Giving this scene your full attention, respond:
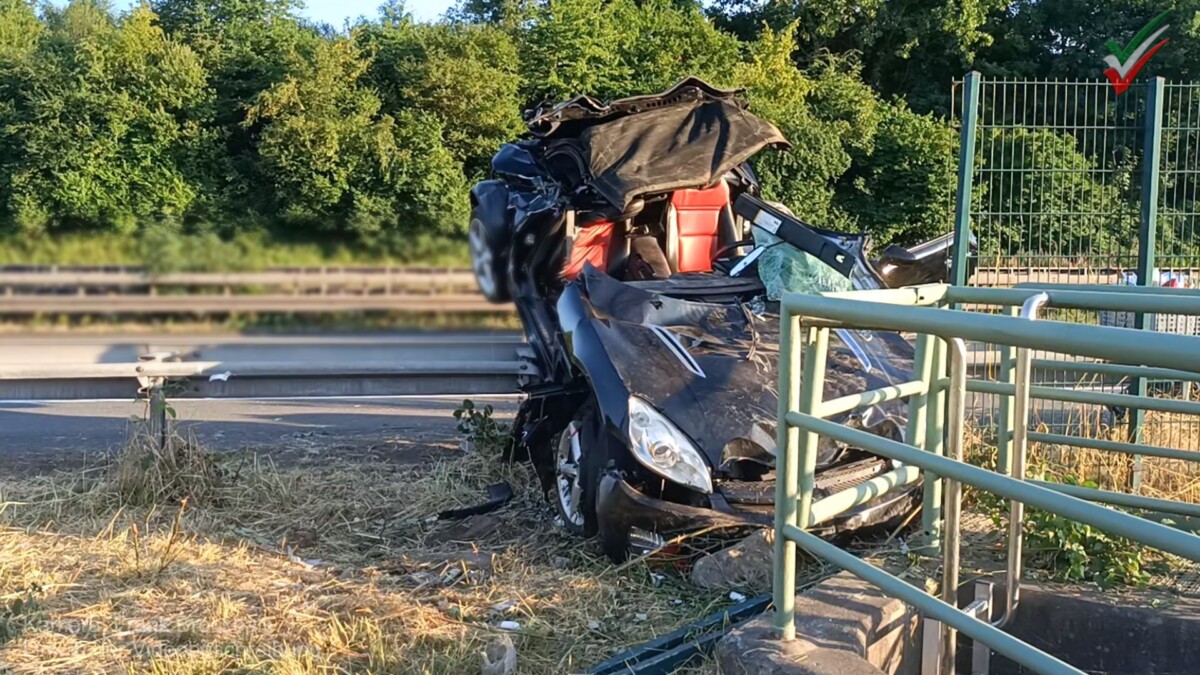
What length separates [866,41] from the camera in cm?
2939

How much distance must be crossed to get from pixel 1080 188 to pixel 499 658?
5.81m

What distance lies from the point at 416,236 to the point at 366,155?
1.47m

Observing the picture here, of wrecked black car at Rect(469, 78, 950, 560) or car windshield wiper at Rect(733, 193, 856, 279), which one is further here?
car windshield wiper at Rect(733, 193, 856, 279)

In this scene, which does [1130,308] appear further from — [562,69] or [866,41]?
[866,41]

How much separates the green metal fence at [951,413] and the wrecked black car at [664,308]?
773mm

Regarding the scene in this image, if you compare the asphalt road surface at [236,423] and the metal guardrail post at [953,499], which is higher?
the metal guardrail post at [953,499]

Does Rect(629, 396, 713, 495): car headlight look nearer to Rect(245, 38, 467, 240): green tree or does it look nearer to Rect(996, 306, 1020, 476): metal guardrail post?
Rect(996, 306, 1020, 476): metal guardrail post

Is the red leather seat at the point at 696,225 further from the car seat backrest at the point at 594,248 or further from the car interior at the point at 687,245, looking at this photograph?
the car seat backrest at the point at 594,248

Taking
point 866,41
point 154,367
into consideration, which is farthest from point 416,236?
point 866,41

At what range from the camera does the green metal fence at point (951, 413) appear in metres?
1.95

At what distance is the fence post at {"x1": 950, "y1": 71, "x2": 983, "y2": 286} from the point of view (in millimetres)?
→ 6098

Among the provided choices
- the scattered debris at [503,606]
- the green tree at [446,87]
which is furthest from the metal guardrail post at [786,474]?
the green tree at [446,87]

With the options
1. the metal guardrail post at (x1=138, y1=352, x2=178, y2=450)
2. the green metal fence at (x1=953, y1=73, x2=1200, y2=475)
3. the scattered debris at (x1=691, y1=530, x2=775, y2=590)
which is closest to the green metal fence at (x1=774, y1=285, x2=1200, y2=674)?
the scattered debris at (x1=691, y1=530, x2=775, y2=590)

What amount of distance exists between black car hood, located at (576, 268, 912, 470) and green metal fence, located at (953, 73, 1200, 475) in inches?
82.4
